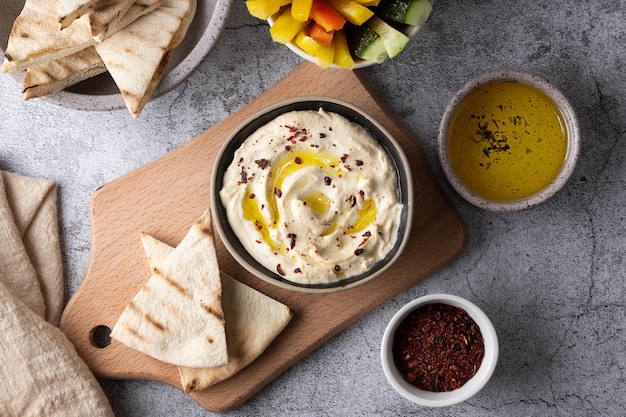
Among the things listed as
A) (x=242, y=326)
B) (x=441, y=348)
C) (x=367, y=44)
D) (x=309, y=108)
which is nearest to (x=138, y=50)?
(x=309, y=108)

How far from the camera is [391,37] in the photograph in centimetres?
224

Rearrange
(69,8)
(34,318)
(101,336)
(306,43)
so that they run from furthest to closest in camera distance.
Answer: (101,336)
(34,318)
(306,43)
(69,8)

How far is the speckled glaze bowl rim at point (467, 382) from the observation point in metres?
2.48

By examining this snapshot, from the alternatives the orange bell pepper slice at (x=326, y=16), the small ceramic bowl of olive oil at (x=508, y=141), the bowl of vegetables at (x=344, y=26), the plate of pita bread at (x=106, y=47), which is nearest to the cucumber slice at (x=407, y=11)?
the bowl of vegetables at (x=344, y=26)

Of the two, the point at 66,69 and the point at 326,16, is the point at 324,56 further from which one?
the point at 66,69

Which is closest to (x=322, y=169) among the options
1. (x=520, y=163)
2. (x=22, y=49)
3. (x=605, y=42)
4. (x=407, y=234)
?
(x=407, y=234)

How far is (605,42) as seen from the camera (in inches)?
105

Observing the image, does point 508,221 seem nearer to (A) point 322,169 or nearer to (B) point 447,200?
(B) point 447,200

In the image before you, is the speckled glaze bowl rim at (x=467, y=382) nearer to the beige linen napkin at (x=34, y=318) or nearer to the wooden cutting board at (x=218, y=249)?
the wooden cutting board at (x=218, y=249)

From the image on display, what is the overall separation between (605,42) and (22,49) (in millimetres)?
2082

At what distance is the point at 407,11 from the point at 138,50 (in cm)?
88

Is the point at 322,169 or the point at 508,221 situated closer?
the point at 322,169

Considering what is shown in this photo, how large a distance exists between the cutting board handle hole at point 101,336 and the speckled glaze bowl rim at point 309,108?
720 mm

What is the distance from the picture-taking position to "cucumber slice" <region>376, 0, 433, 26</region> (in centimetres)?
224
